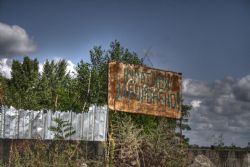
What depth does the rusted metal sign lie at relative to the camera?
12.9 meters

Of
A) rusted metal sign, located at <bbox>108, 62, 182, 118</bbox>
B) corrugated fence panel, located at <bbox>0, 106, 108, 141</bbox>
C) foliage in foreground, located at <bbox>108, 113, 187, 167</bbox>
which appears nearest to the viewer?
foliage in foreground, located at <bbox>108, 113, 187, 167</bbox>

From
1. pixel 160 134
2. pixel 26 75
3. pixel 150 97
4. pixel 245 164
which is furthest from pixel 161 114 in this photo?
pixel 26 75

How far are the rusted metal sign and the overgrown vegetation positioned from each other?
396 mm

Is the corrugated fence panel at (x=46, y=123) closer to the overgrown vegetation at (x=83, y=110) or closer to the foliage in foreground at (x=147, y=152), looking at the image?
the overgrown vegetation at (x=83, y=110)

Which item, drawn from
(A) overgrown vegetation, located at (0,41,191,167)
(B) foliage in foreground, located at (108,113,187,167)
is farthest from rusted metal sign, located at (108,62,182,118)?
(B) foliage in foreground, located at (108,113,187,167)

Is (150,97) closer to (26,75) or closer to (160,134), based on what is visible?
(160,134)

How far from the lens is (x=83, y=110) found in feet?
33.5

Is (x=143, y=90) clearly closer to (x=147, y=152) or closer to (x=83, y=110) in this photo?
(x=83, y=110)

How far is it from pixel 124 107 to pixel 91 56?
2627cm

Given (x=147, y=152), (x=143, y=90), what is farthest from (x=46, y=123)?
Result: (x=147, y=152)

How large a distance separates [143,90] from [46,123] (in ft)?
10.0

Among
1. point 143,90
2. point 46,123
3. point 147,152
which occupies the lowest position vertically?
point 147,152

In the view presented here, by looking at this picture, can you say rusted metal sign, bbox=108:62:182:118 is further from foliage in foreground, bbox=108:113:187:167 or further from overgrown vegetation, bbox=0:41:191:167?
foliage in foreground, bbox=108:113:187:167

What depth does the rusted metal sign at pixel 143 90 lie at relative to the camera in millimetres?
12898
